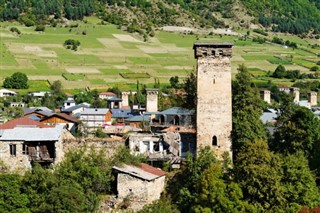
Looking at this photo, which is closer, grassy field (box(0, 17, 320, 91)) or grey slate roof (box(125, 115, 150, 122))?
grey slate roof (box(125, 115, 150, 122))

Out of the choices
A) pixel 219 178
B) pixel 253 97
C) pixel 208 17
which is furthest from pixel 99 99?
pixel 208 17

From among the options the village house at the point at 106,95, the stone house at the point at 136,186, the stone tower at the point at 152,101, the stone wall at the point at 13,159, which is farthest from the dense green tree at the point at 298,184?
the village house at the point at 106,95

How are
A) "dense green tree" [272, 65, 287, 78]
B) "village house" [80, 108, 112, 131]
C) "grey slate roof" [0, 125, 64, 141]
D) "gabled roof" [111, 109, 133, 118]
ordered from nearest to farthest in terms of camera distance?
"grey slate roof" [0, 125, 64, 141]
"village house" [80, 108, 112, 131]
"gabled roof" [111, 109, 133, 118]
"dense green tree" [272, 65, 287, 78]

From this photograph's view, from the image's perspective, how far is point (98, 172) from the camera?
33.4 metres

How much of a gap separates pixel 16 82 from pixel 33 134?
6179cm

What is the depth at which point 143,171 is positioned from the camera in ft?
110

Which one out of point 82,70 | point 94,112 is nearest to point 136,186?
point 94,112

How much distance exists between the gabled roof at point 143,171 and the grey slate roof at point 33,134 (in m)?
4.10

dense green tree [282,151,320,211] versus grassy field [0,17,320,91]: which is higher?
grassy field [0,17,320,91]

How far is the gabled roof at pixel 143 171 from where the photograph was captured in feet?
107

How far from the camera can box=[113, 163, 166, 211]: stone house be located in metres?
32.6

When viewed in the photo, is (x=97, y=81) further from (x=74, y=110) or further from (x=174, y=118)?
(x=174, y=118)

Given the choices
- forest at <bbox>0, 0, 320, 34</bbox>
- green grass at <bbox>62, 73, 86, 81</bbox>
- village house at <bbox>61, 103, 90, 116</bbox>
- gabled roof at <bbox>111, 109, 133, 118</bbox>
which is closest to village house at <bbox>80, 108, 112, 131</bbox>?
gabled roof at <bbox>111, 109, 133, 118</bbox>

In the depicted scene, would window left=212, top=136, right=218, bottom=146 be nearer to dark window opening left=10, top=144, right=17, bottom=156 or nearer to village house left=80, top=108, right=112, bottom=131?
dark window opening left=10, top=144, right=17, bottom=156
